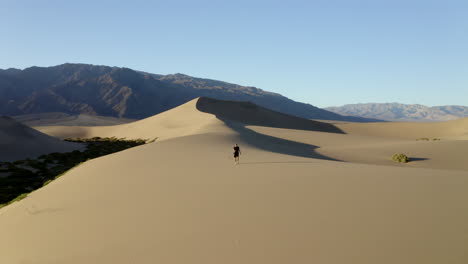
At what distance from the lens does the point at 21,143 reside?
30.3m

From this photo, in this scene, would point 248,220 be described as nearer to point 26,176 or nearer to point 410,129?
point 26,176

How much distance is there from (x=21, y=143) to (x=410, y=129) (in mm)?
67662

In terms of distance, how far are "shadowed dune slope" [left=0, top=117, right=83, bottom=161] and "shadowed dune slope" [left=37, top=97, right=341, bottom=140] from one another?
17.6 m

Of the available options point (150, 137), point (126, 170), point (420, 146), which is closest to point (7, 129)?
point (150, 137)

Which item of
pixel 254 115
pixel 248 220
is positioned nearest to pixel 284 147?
pixel 248 220

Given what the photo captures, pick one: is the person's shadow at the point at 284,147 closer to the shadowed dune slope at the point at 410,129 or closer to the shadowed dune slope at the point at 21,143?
the shadowed dune slope at the point at 21,143

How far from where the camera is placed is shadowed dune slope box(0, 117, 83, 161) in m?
27.6

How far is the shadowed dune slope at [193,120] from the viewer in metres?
56.2

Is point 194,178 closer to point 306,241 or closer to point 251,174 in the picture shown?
point 251,174

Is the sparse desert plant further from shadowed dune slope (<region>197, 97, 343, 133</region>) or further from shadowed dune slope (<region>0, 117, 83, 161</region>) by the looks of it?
shadowed dune slope (<region>197, 97, 343, 133</region>)

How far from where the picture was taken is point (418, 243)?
4809mm

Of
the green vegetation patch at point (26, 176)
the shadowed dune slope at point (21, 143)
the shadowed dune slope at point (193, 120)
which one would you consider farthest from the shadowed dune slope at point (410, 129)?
the green vegetation patch at point (26, 176)

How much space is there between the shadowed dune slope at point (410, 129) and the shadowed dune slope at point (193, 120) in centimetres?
500

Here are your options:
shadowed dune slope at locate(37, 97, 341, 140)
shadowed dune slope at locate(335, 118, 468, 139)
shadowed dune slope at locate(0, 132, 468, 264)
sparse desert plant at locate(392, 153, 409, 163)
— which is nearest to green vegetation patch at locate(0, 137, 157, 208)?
shadowed dune slope at locate(0, 132, 468, 264)
